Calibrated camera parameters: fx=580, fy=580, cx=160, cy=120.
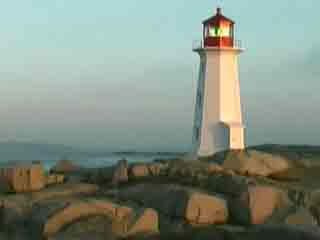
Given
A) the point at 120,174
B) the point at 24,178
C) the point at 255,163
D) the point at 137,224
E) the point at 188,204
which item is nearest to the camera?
the point at 137,224

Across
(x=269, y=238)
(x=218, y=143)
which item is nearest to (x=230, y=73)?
(x=218, y=143)

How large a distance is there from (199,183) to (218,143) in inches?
354

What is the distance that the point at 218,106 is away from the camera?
20328 millimetres

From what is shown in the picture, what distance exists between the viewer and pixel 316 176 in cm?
1494

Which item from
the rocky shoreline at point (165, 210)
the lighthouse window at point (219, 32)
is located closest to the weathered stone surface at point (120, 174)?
the rocky shoreline at point (165, 210)

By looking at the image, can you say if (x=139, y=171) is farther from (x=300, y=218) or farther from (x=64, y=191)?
(x=300, y=218)

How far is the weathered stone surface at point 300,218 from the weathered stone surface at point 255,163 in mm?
4757

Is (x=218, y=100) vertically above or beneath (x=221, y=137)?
above

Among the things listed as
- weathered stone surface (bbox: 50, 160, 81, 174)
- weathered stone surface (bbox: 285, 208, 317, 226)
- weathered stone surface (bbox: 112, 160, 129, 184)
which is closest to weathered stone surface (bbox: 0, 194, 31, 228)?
weathered stone surface (bbox: 112, 160, 129, 184)

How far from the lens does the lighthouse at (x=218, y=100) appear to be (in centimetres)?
2030

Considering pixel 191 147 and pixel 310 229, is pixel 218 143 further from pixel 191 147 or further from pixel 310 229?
pixel 310 229

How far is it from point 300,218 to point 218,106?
11304 mm

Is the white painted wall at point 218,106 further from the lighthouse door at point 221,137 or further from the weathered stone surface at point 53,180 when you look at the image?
the weathered stone surface at point 53,180

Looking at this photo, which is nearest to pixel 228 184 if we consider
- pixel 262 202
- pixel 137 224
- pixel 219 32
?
pixel 262 202
